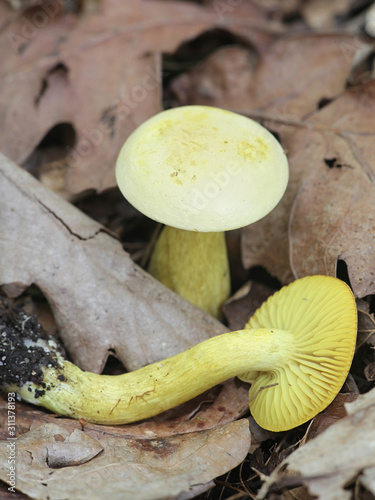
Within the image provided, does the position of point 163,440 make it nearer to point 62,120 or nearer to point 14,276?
point 14,276

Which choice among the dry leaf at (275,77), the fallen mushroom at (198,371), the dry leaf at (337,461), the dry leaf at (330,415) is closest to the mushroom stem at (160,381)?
the fallen mushroom at (198,371)

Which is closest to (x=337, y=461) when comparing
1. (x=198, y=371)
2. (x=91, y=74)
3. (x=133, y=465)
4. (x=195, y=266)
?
(x=198, y=371)

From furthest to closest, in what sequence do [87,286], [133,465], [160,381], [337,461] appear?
[87,286]
[160,381]
[133,465]
[337,461]

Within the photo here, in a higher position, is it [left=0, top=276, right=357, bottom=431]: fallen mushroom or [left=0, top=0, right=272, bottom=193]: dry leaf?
[left=0, top=0, right=272, bottom=193]: dry leaf

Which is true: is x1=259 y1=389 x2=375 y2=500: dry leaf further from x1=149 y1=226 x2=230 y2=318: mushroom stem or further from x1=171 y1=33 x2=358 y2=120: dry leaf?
x1=171 y1=33 x2=358 y2=120: dry leaf

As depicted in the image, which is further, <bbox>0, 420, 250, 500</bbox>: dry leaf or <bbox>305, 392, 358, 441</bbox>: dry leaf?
<bbox>305, 392, 358, 441</bbox>: dry leaf

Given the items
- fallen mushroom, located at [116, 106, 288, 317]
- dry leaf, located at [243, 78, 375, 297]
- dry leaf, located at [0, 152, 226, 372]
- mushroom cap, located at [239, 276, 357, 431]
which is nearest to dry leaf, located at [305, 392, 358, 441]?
mushroom cap, located at [239, 276, 357, 431]

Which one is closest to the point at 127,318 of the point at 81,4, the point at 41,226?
the point at 41,226

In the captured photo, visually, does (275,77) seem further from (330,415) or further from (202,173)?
(330,415)
